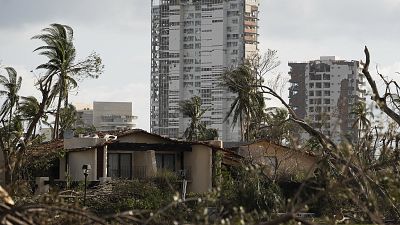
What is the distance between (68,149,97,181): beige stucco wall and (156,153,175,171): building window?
3.60 m

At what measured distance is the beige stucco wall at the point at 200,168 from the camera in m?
40.6

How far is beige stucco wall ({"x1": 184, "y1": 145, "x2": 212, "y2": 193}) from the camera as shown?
4056 centimetres

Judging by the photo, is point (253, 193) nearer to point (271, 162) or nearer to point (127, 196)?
point (127, 196)

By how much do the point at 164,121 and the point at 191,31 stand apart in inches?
705

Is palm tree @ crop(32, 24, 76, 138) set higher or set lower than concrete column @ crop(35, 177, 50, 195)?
higher

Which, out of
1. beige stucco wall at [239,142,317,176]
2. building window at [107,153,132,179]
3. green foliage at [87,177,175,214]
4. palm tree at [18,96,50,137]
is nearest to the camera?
green foliage at [87,177,175,214]

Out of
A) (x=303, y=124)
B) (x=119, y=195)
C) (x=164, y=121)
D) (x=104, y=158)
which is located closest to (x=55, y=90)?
(x=104, y=158)

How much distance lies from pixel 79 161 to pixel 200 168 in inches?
217

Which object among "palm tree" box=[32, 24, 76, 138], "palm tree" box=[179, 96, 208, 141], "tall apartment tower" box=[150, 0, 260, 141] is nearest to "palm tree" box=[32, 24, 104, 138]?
"palm tree" box=[32, 24, 76, 138]

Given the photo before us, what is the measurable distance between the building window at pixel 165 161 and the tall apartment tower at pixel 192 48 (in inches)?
4625

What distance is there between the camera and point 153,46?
164 m

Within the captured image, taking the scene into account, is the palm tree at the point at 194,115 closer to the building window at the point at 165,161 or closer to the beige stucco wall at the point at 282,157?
the beige stucco wall at the point at 282,157

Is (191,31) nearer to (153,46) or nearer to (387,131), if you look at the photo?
(153,46)

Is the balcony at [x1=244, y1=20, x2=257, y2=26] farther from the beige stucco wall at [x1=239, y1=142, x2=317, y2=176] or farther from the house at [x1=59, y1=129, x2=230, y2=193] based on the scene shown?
the house at [x1=59, y1=129, x2=230, y2=193]
